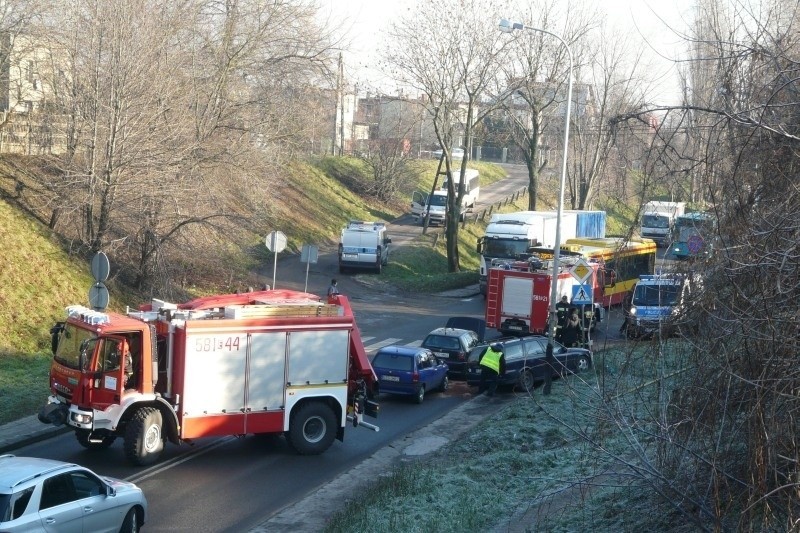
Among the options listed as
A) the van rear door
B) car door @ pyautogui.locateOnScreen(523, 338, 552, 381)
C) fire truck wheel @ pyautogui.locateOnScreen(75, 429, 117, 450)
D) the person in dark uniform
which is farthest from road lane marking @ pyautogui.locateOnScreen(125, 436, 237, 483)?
the van rear door

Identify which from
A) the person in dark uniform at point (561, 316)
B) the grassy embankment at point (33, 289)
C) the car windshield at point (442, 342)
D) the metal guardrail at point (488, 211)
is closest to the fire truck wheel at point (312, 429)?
the grassy embankment at point (33, 289)

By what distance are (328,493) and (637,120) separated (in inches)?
325

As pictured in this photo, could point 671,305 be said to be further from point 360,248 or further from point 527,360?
point 360,248

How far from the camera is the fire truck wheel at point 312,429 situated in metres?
16.2

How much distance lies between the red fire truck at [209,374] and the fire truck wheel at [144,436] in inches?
0.8

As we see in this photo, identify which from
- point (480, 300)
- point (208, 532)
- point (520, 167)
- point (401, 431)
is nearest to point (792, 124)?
point (208, 532)

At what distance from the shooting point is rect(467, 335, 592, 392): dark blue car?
73.8ft

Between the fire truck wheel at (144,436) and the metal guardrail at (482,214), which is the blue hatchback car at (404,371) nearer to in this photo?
the fire truck wheel at (144,436)

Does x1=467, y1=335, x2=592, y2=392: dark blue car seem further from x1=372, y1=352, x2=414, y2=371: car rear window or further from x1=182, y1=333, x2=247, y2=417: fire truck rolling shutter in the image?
x1=182, y1=333, x2=247, y2=417: fire truck rolling shutter

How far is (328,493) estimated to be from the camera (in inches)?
560

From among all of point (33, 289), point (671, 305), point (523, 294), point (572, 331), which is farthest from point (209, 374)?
point (523, 294)

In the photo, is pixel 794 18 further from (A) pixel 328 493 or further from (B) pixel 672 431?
(A) pixel 328 493

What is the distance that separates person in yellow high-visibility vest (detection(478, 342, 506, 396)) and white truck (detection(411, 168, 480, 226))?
31581mm

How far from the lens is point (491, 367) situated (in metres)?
21.7
